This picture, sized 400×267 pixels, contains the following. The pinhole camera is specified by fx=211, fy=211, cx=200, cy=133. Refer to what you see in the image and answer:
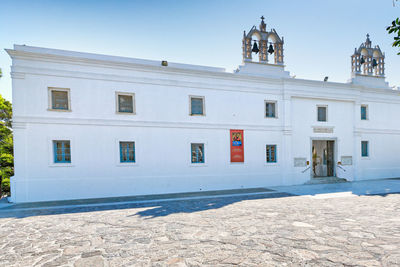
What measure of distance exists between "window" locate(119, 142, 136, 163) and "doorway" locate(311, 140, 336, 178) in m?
12.8

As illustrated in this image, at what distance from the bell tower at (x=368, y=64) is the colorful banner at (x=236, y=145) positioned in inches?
406

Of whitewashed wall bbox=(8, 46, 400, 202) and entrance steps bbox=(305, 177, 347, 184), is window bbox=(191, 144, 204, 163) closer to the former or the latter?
whitewashed wall bbox=(8, 46, 400, 202)

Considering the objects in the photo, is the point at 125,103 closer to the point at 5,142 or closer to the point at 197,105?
the point at 197,105

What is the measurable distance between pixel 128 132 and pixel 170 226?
266 inches

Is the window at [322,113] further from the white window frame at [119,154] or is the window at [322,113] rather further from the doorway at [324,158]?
the white window frame at [119,154]

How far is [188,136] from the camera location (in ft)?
40.6

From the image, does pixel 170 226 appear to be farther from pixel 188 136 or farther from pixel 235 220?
pixel 188 136

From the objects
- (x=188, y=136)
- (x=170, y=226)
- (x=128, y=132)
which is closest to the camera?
(x=170, y=226)

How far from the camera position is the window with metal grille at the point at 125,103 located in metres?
11.6

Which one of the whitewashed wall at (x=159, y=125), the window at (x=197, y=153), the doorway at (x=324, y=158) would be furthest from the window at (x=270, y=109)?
the doorway at (x=324, y=158)

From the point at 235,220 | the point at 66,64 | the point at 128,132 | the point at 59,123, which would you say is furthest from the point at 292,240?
the point at 66,64

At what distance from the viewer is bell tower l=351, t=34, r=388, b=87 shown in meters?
16.0

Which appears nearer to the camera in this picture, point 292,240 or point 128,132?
point 292,240

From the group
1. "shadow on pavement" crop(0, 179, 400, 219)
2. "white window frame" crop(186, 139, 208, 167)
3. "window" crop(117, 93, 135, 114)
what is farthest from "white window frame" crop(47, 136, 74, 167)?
"white window frame" crop(186, 139, 208, 167)
